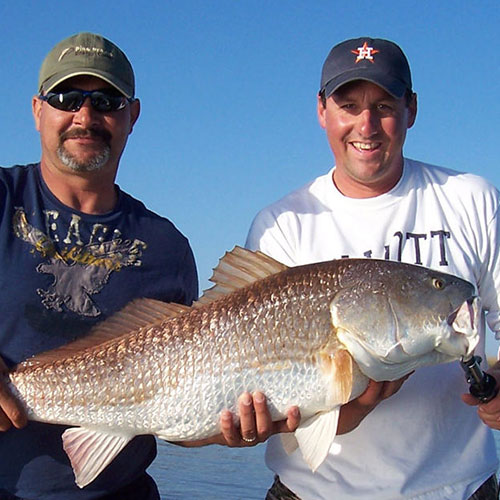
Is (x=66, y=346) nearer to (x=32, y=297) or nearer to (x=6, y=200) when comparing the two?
(x=32, y=297)

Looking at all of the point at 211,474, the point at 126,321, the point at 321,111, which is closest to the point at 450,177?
the point at 321,111

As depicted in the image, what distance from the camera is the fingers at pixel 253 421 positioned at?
384cm

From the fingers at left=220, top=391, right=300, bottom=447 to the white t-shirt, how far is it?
1.56 feet

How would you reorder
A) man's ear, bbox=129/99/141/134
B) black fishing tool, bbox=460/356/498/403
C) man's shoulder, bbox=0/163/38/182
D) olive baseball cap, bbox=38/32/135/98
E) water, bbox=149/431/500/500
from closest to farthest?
black fishing tool, bbox=460/356/498/403
man's shoulder, bbox=0/163/38/182
olive baseball cap, bbox=38/32/135/98
man's ear, bbox=129/99/141/134
water, bbox=149/431/500/500

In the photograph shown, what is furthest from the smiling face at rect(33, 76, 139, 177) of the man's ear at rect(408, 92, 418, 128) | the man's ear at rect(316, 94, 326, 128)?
the man's ear at rect(408, 92, 418, 128)

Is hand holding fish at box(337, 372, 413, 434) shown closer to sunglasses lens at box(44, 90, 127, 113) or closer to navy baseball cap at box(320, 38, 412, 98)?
navy baseball cap at box(320, 38, 412, 98)

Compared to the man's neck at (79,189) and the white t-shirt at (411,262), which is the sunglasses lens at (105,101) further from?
the white t-shirt at (411,262)

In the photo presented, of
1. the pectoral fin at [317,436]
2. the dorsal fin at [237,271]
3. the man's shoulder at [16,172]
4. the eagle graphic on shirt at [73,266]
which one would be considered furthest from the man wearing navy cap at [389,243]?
the man's shoulder at [16,172]

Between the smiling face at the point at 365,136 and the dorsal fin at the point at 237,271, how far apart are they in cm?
87

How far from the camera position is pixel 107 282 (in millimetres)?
4480

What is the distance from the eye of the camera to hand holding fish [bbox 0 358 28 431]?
3947 mm

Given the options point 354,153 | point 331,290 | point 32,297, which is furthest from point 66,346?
point 354,153

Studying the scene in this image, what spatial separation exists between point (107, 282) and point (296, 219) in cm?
129

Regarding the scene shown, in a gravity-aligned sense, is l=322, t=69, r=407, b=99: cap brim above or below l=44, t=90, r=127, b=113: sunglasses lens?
above
